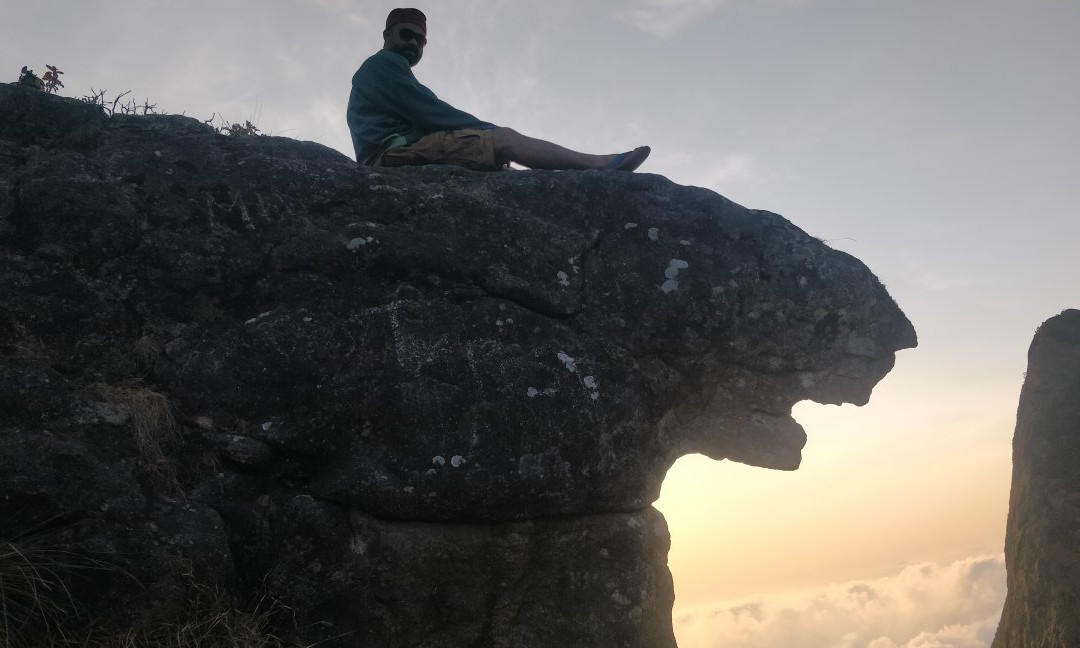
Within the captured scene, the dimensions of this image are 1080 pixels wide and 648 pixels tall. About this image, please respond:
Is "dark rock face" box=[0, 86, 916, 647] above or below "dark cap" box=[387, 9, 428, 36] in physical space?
below

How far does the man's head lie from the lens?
8.42 meters

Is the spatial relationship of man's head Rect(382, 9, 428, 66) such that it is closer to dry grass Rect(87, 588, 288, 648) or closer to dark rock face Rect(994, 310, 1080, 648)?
dry grass Rect(87, 588, 288, 648)

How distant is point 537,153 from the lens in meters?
7.98

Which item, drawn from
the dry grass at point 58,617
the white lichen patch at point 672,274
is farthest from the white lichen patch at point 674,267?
the dry grass at point 58,617

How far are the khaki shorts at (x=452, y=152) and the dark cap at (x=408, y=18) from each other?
1.34m

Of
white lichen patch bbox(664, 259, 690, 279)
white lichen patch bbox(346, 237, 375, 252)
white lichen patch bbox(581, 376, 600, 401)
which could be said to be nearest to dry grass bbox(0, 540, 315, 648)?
white lichen patch bbox(346, 237, 375, 252)

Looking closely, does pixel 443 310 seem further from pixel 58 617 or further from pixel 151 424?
pixel 58 617

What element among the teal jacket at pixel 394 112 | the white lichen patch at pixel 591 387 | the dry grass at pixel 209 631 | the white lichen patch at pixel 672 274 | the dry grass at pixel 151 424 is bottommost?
the dry grass at pixel 209 631

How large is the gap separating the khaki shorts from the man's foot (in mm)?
1116

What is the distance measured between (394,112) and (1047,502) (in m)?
6.96

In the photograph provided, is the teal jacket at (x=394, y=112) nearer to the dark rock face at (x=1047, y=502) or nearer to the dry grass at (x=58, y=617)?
the dry grass at (x=58, y=617)

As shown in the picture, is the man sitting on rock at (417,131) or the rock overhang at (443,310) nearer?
the rock overhang at (443,310)

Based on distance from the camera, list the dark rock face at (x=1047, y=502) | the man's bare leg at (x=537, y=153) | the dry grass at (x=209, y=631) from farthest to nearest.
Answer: the man's bare leg at (x=537, y=153)
the dark rock face at (x=1047, y=502)
the dry grass at (x=209, y=631)

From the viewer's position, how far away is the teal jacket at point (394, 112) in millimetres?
8109
